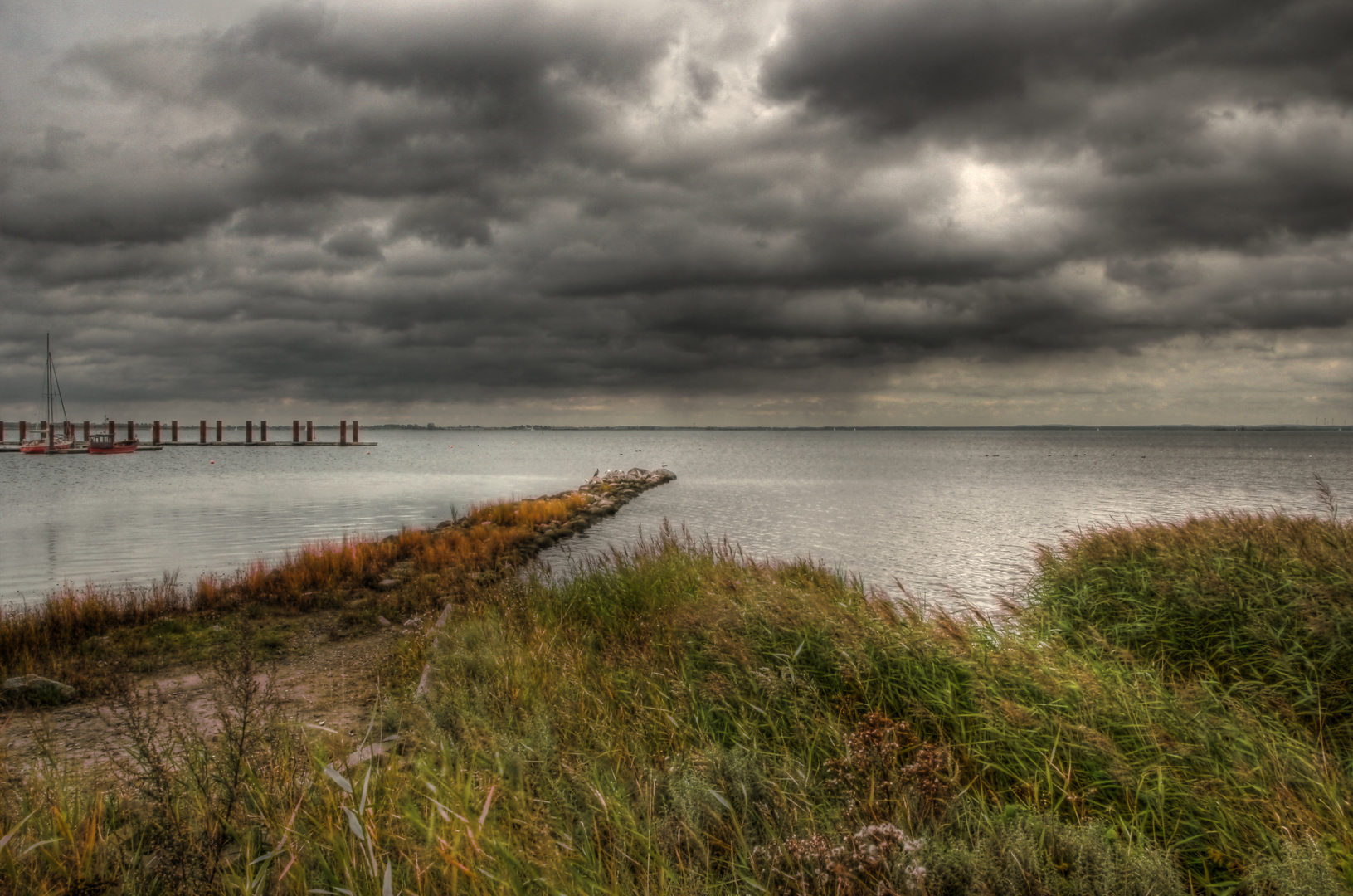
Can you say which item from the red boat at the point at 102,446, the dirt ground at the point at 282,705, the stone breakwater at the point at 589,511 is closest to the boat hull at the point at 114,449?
the red boat at the point at 102,446

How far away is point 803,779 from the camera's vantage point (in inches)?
173

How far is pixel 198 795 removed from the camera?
3945 millimetres

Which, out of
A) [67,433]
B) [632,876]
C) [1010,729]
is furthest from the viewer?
[67,433]

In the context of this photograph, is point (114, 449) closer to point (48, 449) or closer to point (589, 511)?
point (48, 449)

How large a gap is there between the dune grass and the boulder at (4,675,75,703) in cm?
466

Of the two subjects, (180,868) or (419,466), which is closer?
(180,868)

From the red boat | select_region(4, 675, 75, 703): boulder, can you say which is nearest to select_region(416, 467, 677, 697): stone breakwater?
select_region(4, 675, 75, 703): boulder

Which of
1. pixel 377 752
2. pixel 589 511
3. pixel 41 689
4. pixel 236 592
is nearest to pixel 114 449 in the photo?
pixel 589 511

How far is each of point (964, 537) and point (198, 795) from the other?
2751cm

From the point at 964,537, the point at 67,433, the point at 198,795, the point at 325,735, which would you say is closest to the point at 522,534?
the point at 964,537

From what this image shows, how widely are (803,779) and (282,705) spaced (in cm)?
656

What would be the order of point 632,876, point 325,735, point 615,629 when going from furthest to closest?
point 615,629 < point 325,735 < point 632,876

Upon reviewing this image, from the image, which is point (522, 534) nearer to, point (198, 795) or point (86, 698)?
point (86, 698)

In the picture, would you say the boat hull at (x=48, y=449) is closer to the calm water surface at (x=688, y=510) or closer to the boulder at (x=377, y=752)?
the calm water surface at (x=688, y=510)
